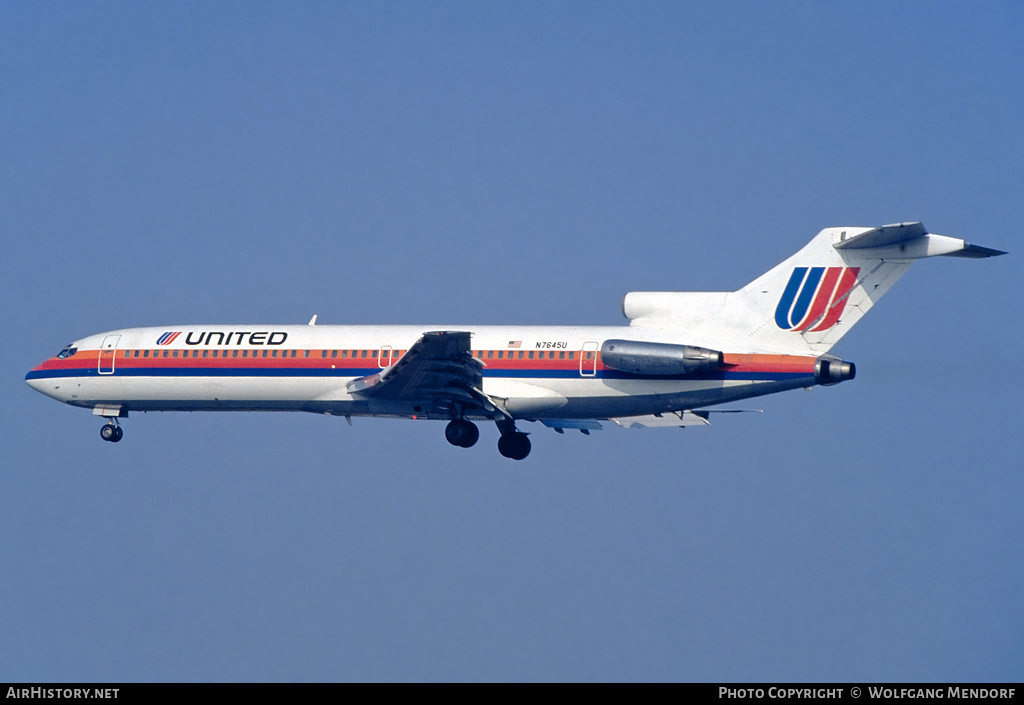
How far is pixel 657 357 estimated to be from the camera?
34219 mm

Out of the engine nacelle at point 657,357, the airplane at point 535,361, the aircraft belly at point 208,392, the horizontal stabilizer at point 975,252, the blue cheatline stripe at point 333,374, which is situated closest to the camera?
the horizontal stabilizer at point 975,252

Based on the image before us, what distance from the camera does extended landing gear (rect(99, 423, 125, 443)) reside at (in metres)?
40.9

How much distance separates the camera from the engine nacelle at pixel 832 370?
32688 millimetres

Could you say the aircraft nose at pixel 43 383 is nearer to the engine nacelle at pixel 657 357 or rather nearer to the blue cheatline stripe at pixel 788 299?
the engine nacelle at pixel 657 357

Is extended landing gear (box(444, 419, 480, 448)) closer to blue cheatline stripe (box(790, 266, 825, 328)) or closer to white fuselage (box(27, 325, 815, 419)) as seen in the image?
white fuselage (box(27, 325, 815, 419))

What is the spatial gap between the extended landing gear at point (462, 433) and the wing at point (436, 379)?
0.40 meters

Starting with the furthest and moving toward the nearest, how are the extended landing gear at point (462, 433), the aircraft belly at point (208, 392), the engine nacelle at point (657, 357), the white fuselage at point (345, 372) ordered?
the aircraft belly at point (208, 392) → the extended landing gear at point (462, 433) → the white fuselage at point (345, 372) → the engine nacelle at point (657, 357)

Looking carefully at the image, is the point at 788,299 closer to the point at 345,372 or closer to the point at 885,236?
the point at 885,236

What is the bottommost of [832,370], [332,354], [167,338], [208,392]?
[832,370]

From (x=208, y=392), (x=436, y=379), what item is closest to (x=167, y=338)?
(x=208, y=392)

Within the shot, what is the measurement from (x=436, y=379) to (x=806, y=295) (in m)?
9.84

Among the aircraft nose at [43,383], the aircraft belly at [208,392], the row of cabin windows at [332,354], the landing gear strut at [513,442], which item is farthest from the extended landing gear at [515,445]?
the aircraft nose at [43,383]
